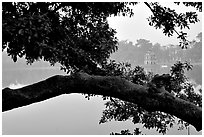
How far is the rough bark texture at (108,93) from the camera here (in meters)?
2.46

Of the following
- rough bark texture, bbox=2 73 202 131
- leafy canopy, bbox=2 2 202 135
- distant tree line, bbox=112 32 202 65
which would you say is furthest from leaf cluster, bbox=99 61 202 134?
distant tree line, bbox=112 32 202 65

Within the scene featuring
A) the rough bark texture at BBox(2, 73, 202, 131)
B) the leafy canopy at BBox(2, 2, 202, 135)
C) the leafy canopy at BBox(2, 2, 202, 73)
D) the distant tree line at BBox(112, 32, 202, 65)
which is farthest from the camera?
the distant tree line at BBox(112, 32, 202, 65)

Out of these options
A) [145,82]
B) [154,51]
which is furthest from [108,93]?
[154,51]

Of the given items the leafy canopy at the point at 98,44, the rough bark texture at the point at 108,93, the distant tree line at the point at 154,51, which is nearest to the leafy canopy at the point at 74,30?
Answer: the leafy canopy at the point at 98,44

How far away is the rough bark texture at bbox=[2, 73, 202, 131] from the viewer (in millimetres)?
2461

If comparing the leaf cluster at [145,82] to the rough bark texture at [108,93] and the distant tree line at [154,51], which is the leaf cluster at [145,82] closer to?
the rough bark texture at [108,93]

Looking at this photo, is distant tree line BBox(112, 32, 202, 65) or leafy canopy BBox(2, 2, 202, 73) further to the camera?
distant tree line BBox(112, 32, 202, 65)

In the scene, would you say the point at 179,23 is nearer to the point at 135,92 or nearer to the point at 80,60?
the point at 80,60

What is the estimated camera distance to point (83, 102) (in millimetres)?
19484

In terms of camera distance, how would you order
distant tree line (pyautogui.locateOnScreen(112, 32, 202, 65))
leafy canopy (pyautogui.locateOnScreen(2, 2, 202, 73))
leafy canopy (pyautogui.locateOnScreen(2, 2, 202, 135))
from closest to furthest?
leafy canopy (pyautogui.locateOnScreen(2, 2, 202, 73)), leafy canopy (pyautogui.locateOnScreen(2, 2, 202, 135)), distant tree line (pyautogui.locateOnScreen(112, 32, 202, 65))

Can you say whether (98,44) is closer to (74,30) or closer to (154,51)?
(74,30)

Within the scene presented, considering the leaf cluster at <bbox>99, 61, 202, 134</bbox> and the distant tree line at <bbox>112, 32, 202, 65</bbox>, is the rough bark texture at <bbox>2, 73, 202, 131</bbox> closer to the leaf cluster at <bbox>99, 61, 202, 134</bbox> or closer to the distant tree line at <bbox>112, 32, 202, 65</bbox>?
the leaf cluster at <bbox>99, 61, 202, 134</bbox>

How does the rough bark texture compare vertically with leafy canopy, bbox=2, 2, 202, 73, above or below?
below

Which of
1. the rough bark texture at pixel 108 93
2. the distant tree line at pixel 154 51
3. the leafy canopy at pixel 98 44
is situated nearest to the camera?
the rough bark texture at pixel 108 93
